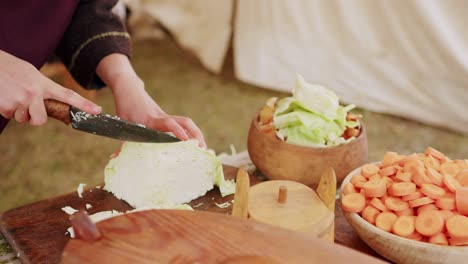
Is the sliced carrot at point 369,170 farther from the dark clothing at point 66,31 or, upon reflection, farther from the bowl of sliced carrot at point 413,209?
the dark clothing at point 66,31

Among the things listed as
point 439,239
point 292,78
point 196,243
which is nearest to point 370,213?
point 439,239

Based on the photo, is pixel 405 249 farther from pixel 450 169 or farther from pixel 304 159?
pixel 304 159

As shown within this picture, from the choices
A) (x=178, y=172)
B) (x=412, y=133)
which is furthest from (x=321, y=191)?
(x=412, y=133)

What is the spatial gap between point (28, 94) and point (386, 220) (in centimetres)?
75

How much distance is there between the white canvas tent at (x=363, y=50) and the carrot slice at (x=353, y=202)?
2231 mm

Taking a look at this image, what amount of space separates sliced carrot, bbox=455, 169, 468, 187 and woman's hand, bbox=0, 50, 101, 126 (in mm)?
713

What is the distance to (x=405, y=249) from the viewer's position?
0.94 m

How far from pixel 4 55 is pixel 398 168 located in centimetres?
87

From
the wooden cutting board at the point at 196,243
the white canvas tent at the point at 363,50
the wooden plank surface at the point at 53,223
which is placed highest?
the wooden cutting board at the point at 196,243

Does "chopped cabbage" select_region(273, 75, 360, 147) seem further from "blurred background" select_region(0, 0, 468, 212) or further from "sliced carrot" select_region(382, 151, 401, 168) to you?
"blurred background" select_region(0, 0, 468, 212)

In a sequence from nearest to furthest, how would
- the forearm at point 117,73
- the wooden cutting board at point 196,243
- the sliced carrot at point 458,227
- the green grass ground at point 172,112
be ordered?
the wooden cutting board at point 196,243 < the sliced carrot at point 458,227 < the forearm at point 117,73 < the green grass ground at point 172,112

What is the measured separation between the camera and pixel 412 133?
308 centimetres

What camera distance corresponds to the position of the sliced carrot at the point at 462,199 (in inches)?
37.9

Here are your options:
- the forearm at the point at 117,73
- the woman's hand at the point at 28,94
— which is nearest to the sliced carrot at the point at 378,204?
the woman's hand at the point at 28,94
